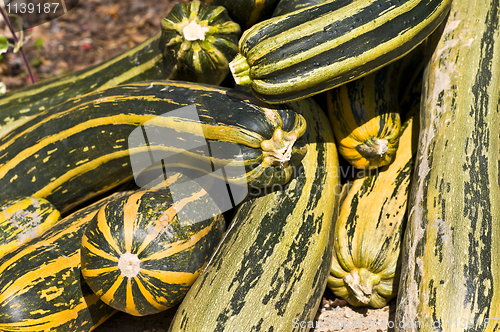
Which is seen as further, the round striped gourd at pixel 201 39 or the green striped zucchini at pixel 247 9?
the green striped zucchini at pixel 247 9

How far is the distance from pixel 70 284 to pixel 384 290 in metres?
1.50

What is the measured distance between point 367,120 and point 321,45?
573mm

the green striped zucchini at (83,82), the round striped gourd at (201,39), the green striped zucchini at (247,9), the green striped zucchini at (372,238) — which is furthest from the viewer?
the green striped zucchini at (83,82)

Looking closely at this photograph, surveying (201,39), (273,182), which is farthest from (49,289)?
(201,39)

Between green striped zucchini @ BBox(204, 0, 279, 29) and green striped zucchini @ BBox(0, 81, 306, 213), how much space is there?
69cm

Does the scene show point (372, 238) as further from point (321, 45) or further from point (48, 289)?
point (48, 289)

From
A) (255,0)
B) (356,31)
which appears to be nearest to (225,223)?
(356,31)

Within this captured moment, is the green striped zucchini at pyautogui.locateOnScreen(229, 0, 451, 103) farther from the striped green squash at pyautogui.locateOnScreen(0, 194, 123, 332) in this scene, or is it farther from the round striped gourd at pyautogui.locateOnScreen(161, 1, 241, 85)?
the striped green squash at pyautogui.locateOnScreen(0, 194, 123, 332)

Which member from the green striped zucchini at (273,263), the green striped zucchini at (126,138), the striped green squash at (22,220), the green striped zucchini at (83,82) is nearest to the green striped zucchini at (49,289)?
the striped green squash at (22,220)

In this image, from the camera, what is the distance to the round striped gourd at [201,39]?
2.29 metres

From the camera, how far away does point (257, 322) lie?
1.65 m

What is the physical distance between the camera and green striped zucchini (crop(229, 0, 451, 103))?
1771 mm

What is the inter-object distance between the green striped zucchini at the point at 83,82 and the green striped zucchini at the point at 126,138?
38 centimetres

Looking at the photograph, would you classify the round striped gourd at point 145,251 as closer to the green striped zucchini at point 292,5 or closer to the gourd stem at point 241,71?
the gourd stem at point 241,71
